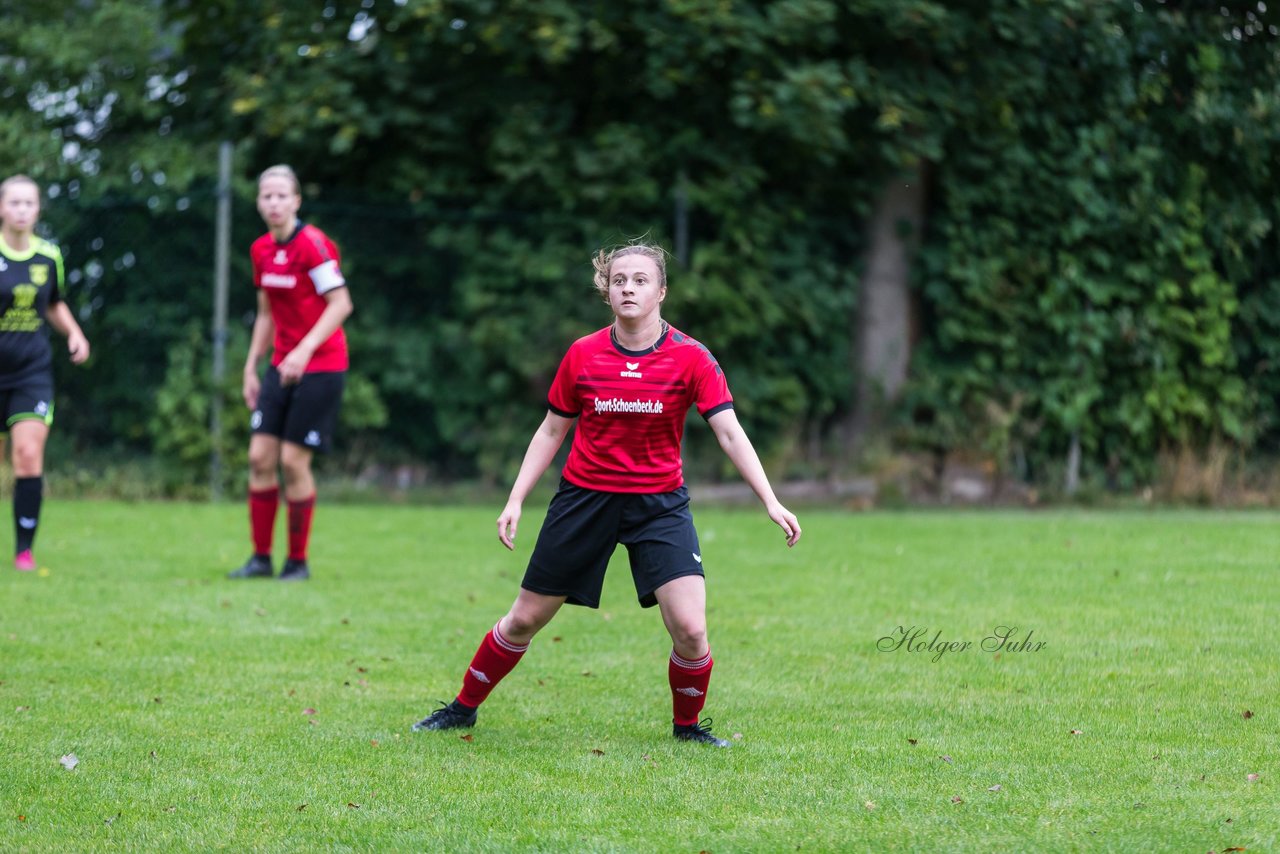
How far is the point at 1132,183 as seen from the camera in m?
12.9

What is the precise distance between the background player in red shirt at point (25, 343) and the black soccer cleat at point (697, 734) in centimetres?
457

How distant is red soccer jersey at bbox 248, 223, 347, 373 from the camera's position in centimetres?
784

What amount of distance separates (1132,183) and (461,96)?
576cm

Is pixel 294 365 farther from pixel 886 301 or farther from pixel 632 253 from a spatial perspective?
pixel 886 301

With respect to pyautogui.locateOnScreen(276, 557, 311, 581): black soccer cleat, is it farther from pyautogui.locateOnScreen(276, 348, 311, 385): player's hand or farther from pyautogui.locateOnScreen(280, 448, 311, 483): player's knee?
pyautogui.locateOnScreen(276, 348, 311, 385): player's hand

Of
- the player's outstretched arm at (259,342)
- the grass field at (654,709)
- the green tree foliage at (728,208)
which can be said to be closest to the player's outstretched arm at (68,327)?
the player's outstretched arm at (259,342)

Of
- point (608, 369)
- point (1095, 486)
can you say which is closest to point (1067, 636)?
point (608, 369)

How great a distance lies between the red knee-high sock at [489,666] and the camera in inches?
192

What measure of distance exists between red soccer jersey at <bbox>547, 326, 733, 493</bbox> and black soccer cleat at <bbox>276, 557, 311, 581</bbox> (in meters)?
3.71

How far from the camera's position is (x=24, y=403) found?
7949 mm

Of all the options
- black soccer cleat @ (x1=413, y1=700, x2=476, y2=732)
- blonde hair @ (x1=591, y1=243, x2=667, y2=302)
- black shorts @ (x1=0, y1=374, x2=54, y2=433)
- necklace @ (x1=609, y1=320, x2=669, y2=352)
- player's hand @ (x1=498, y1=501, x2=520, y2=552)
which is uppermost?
blonde hair @ (x1=591, y1=243, x2=667, y2=302)

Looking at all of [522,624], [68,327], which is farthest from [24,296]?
[522,624]

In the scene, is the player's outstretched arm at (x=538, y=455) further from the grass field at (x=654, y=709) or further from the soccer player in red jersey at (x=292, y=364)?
the soccer player in red jersey at (x=292, y=364)

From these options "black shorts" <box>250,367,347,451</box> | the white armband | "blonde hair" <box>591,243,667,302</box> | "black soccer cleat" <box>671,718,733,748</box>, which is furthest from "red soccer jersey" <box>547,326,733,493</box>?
"black shorts" <box>250,367,347,451</box>
